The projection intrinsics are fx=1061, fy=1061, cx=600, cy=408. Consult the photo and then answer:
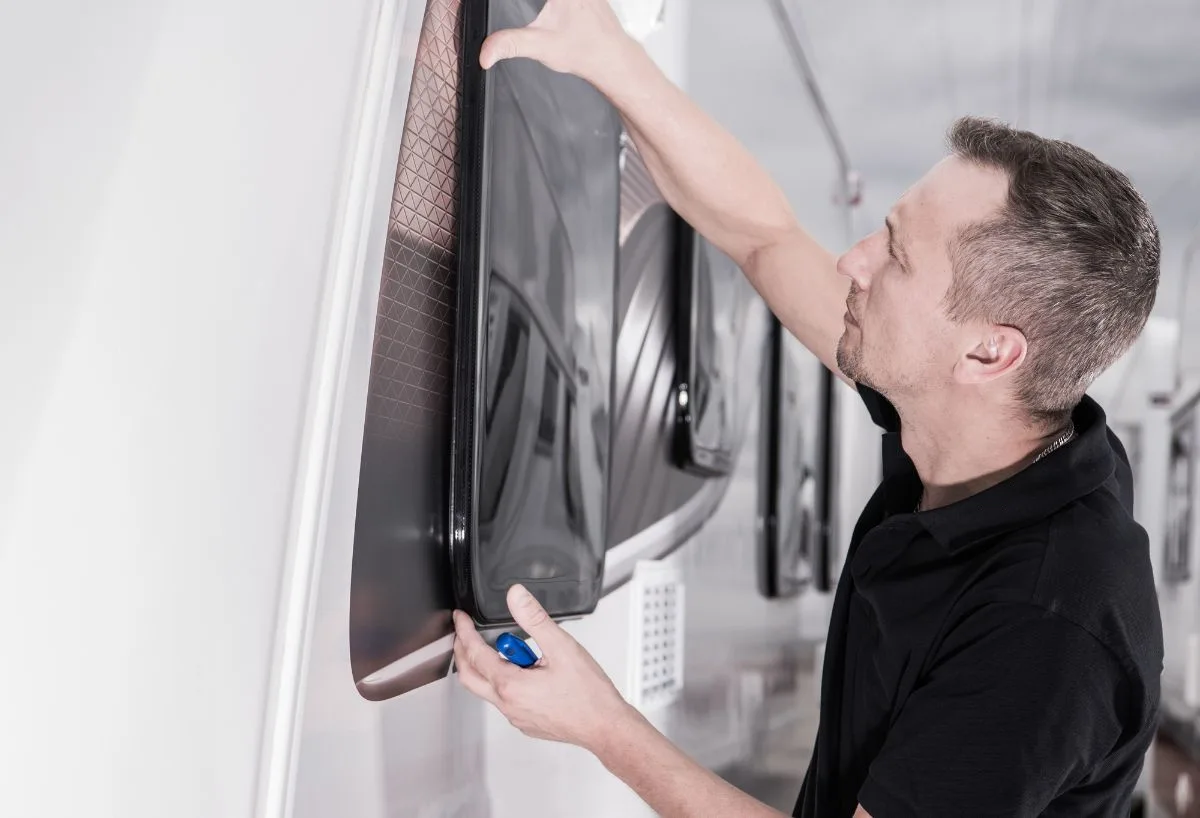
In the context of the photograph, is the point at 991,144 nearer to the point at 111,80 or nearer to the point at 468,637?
the point at 468,637

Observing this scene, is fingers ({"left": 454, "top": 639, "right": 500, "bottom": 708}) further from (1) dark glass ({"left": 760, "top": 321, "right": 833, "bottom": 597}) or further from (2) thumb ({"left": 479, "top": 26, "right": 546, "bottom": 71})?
(1) dark glass ({"left": 760, "top": 321, "right": 833, "bottom": 597})

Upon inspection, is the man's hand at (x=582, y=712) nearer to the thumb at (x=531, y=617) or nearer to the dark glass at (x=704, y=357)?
the thumb at (x=531, y=617)

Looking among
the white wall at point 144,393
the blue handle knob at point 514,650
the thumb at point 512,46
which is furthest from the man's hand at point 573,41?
the blue handle knob at point 514,650

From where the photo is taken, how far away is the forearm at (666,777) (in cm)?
113

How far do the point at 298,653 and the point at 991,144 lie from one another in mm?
1072

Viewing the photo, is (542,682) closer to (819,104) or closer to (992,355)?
(992,355)

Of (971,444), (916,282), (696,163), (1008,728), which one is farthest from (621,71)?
(1008,728)

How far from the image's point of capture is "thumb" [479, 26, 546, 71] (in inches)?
43.2

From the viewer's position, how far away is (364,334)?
0.94 metres

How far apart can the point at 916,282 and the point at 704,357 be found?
2.38 feet

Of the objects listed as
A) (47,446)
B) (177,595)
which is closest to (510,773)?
(177,595)

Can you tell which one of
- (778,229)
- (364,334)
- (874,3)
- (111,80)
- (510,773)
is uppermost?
(874,3)

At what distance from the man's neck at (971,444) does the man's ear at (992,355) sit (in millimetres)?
56

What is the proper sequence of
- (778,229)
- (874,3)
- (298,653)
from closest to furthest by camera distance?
Answer: (298,653), (778,229), (874,3)
